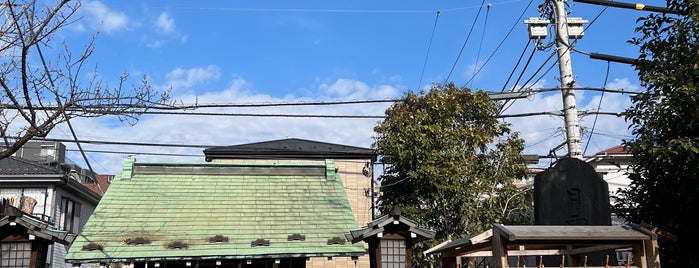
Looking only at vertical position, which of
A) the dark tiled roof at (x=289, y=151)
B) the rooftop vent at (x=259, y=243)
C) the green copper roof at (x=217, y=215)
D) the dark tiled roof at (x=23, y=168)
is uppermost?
the dark tiled roof at (x=289, y=151)

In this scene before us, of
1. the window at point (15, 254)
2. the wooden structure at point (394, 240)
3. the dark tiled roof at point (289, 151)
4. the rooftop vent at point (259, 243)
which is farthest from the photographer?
the dark tiled roof at point (289, 151)

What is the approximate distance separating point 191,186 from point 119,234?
11.3ft

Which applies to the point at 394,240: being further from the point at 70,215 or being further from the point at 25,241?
the point at 70,215

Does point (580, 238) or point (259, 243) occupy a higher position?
point (259, 243)

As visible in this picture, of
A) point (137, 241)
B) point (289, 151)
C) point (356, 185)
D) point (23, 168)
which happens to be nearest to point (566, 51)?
point (137, 241)

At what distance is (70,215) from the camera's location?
30.0 metres

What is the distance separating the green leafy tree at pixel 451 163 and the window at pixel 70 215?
16445 mm

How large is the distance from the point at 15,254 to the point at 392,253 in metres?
9.41

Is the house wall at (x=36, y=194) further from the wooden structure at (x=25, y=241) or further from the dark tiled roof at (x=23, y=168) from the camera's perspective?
the wooden structure at (x=25, y=241)

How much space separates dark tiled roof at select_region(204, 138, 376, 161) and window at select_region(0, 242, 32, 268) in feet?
Result: 55.3

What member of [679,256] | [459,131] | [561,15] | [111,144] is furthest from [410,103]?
[679,256]

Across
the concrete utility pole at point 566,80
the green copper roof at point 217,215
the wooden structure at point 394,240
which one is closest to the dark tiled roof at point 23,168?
the green copper roof at point 217,215

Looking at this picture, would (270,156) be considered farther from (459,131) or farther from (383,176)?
(459,131)

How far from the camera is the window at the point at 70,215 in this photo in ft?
95.3
